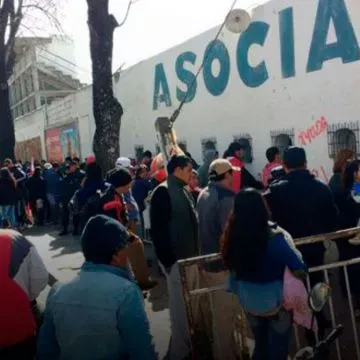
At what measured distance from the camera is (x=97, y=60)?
9.60 m

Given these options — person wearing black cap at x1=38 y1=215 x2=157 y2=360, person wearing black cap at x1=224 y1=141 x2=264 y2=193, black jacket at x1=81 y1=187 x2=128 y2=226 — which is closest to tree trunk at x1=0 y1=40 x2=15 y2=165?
person wearing black cap at x1=224 y1=141 x2=264 y2=193

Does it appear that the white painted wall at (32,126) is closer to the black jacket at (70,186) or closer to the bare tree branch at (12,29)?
the bare tree branch at (12,29)

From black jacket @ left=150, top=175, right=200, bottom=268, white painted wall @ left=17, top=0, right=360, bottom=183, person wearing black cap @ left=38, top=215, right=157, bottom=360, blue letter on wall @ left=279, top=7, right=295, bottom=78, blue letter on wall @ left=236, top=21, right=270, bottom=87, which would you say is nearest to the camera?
person wearing black cap @ left=38, top=215, right=157, bottom=360

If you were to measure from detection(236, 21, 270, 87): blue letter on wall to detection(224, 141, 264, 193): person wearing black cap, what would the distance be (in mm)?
3749

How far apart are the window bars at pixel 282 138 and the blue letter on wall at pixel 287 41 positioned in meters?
1.09

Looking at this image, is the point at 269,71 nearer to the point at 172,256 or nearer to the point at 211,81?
the point at 211,81

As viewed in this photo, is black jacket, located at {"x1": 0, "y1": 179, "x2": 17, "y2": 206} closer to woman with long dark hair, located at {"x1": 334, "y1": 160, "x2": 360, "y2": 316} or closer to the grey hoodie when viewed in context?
the grey hoodie

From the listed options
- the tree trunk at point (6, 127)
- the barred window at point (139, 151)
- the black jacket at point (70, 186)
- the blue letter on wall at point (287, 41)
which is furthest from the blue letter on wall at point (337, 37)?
the tree trunk at point (6, 127)

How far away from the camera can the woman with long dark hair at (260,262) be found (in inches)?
124

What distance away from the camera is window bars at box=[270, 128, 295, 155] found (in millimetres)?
10516

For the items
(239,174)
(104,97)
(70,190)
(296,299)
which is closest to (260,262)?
(296,299)

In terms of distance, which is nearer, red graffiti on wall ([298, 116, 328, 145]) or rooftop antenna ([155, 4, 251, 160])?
rooftop antenna ([155, 4, 251, 160])

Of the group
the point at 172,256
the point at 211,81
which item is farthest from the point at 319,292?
the point at 211,81

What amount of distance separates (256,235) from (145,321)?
35.6 inches
